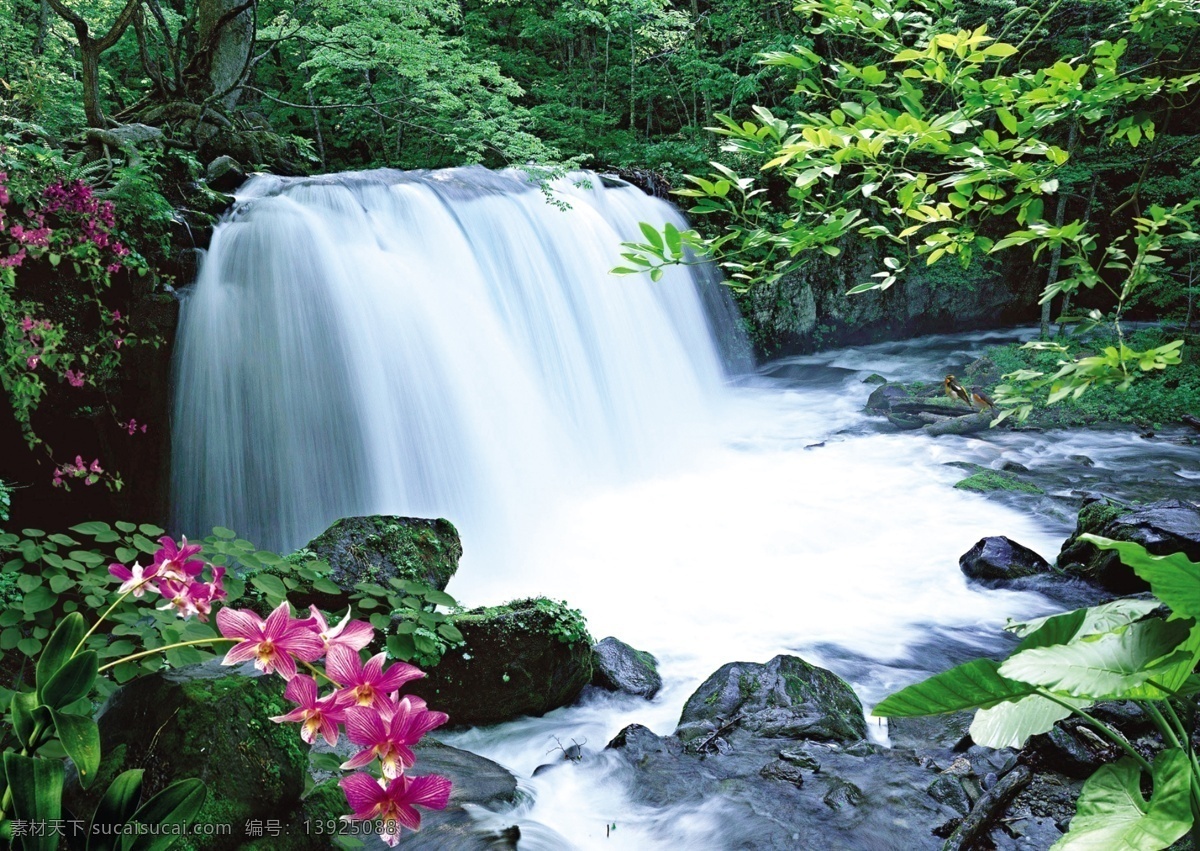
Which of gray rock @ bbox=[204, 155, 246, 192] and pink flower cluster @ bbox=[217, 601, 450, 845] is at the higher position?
gray rock @ bbox=[204, 155, 246, 192]

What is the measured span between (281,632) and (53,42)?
16.4m

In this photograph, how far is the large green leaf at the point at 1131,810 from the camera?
2.95 feet

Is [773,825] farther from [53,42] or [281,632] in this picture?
[53,42]

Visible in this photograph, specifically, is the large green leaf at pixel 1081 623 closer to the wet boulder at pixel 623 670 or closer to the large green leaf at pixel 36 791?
the large green leaf at pixel 36 791

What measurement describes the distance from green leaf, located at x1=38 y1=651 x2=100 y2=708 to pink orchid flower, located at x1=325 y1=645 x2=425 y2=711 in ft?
0.96

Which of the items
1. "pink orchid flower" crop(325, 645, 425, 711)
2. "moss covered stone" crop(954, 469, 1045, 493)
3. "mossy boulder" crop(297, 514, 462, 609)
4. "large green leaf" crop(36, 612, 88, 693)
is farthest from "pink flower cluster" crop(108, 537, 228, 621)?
"moss covered stone" crop(954, 469, 1045, 493)

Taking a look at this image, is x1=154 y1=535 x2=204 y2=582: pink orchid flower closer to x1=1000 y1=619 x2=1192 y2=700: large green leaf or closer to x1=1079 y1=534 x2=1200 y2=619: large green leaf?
x1=1000 y1=619 x2=1192 y2=700: large green leaf

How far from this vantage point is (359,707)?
985mm

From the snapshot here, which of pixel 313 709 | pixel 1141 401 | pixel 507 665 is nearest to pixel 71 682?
pixel 313 709

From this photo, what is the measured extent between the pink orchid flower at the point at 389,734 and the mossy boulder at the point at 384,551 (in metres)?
2.85

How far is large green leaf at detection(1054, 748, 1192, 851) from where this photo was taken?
2.95ft

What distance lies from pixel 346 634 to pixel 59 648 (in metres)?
0.38

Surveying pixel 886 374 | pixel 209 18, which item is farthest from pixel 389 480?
pixel 886 374

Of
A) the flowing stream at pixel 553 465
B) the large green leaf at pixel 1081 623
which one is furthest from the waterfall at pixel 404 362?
the large green leaf at pixel 1081 623
